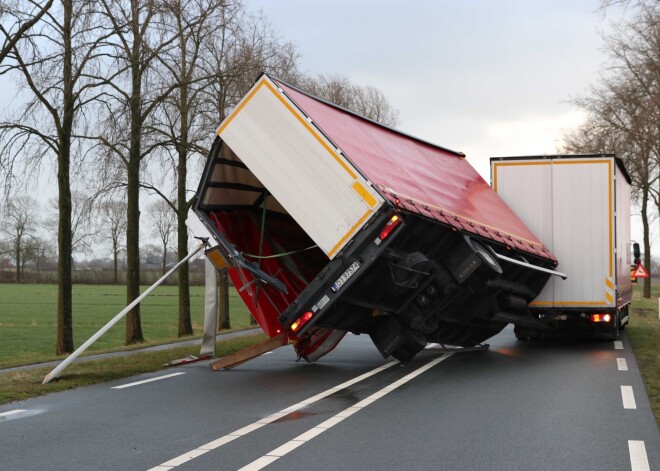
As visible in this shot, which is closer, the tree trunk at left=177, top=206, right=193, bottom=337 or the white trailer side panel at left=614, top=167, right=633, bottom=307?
the white trailer side panel at left=614, top=167, right=633, bottom=307

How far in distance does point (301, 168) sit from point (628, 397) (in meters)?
4.64

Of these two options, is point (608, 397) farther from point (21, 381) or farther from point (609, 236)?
point (21, 381)

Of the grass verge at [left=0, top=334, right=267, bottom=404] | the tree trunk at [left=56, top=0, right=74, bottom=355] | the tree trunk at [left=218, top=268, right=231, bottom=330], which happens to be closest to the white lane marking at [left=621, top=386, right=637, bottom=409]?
the grass verge at [left=0, top=334, right=267, bottom=404]

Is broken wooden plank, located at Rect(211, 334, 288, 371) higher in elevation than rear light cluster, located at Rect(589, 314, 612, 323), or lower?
lower

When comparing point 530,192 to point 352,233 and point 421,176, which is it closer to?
point 421,176

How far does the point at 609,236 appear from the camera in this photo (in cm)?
1487

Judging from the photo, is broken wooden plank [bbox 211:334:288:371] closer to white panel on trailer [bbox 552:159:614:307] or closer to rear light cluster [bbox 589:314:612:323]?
white panel on trailer [bbox 552:159:614:307]

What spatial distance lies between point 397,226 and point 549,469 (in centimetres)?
409

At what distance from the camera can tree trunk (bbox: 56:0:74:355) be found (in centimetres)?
1667

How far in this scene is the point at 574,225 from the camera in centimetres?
1503

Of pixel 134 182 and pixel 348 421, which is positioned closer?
pixel 348 421

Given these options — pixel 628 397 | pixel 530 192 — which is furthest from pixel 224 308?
pixel 628 397

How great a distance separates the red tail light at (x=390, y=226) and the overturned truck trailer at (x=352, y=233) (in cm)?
1

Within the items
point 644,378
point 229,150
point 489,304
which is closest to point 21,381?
point 229,150
